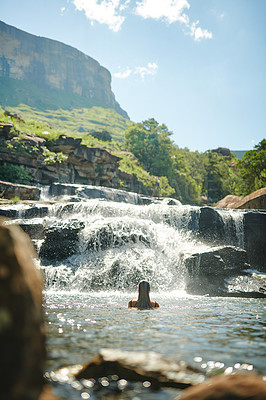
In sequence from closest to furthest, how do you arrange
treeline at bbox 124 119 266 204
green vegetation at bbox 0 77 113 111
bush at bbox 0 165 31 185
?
1. bush at bbox 0 165 31 185
2. treeline at bbox 124 119 266 204
3. green vegetation at bbox 0 77 113 111

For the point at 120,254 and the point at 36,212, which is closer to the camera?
the point at 120,254

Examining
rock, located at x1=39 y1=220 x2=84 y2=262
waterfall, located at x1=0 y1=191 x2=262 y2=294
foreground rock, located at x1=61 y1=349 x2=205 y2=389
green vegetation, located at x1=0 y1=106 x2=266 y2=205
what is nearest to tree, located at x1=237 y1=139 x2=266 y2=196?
green vegetation, located at x1=0 y1=106 x2=266 y2=205

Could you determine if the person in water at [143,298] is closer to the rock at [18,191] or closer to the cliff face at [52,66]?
the rock at [18,191]

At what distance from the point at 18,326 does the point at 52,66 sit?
135m

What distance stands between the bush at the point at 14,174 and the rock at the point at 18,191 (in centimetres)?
259

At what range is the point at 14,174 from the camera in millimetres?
23797

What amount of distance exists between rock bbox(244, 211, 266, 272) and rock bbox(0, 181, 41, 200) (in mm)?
14896

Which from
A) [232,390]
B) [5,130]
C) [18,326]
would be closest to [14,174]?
[5,130]

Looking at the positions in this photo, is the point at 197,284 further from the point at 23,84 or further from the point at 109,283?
the point at 23,84

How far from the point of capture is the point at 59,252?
14.1 metres

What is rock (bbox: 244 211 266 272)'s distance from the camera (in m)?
17.3

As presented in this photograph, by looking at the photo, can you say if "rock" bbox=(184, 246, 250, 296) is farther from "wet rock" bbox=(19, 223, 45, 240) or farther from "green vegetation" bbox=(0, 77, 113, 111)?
"green vegetation" bbox=(0, 77, 113, 111)

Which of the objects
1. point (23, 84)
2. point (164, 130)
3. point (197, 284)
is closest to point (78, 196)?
point (197, 284)

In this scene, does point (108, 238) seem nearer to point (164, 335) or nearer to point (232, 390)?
point (164, 335)
